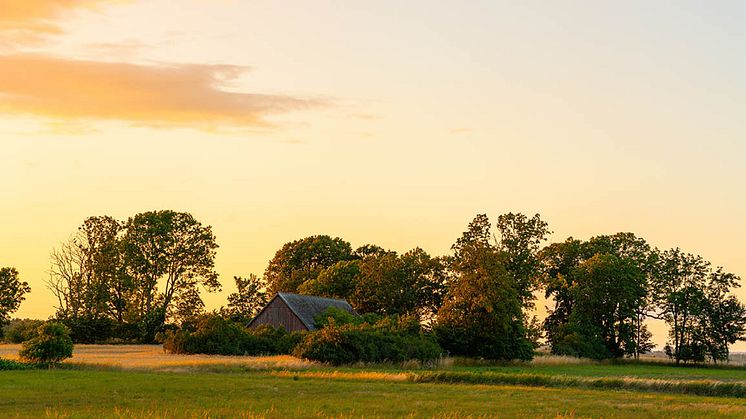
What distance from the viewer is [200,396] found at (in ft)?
145

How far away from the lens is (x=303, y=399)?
144 feet

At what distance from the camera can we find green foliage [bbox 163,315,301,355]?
8656cm

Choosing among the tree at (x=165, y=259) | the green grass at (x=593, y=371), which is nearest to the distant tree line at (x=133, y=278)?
the tree at (x=165, y=259)

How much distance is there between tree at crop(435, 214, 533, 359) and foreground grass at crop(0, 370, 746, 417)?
33931 mm

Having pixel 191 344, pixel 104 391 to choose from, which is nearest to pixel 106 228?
pixel 191 344

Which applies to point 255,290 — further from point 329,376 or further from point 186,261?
point 329,376

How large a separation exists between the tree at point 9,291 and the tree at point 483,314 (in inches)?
2198

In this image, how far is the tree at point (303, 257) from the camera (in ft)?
477

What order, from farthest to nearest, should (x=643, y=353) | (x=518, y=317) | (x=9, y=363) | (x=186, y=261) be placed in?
(x=643, y=353) < (x=186, y=261) < (x=518, y=317) < (x=9, y=363)

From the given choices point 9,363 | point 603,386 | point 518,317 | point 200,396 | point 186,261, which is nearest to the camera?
point 200,396

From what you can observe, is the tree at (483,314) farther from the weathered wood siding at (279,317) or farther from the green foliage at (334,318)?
the weathered wood siding at (279,317)

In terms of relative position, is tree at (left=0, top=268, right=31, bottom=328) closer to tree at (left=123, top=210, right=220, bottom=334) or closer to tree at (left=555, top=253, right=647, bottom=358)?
tree at (left=123, top=210, right=220, bottom=334)

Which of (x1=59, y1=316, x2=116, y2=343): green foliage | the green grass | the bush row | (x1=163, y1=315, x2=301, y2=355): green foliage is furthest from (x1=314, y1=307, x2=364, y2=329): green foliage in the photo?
(x1=59, y1=316, x2=116, y2=343): green foliage

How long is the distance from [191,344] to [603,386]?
42.8 meters
